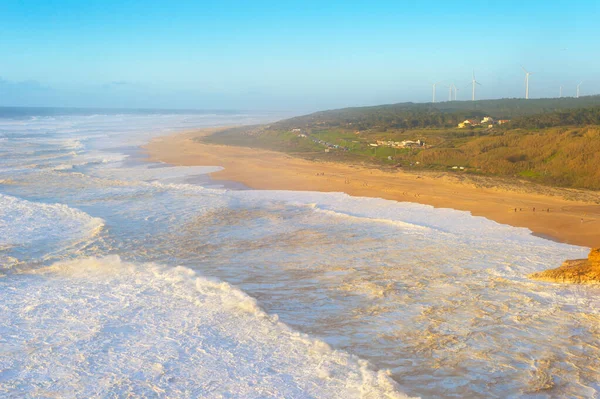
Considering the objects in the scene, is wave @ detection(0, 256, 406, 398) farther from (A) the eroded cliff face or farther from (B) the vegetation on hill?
(B) the vegetation on hill

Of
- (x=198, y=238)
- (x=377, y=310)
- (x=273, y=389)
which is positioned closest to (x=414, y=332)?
(x=377, y=310)

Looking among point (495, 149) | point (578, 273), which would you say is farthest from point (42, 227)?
point (495, 149)

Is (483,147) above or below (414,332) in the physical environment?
above

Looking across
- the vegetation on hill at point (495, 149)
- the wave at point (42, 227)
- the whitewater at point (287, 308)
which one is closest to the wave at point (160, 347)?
the whitewater at point (287, 308)

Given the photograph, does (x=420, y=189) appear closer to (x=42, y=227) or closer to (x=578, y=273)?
(x=578, y=273)

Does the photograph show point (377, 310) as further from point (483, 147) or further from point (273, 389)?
point (483, 147)
